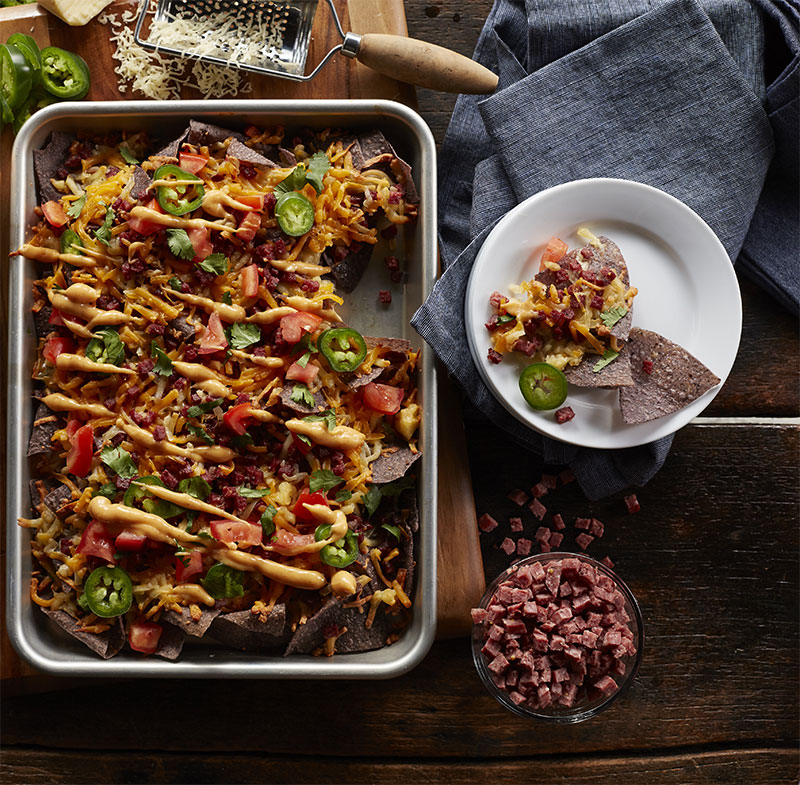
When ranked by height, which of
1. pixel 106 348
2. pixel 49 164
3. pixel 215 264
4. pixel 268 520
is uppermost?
pixel 49 164

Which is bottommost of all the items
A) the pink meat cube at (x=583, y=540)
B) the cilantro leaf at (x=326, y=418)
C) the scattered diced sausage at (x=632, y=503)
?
the pink meat cube at (x=583, y=540)

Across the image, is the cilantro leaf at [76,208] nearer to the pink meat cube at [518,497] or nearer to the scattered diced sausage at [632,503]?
the pink meat cube at [518,497]

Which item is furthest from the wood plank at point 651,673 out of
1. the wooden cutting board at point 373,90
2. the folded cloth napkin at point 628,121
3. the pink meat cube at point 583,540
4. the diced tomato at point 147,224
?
the diced tomato at point 147,224

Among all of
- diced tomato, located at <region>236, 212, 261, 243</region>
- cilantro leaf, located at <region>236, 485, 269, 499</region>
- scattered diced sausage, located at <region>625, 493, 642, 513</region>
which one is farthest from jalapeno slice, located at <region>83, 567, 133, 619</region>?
scattered diced sausage, located at <region>625, 493, 642, 513</region>

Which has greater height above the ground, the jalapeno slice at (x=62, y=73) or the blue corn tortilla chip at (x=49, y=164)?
the jalapeno slice at (x=62, y=73)

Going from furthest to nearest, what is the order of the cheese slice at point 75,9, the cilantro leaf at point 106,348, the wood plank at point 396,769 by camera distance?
1. the wood plank at point 396,769
2. the cheese slice at point 75,9
3. the cilantro leaf at point 106,348

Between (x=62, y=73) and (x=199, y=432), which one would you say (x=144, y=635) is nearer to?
(x=199, y=432)

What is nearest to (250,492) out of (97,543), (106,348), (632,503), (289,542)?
(289,542)

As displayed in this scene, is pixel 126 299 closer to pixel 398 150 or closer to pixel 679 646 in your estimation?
pixel 398 150
